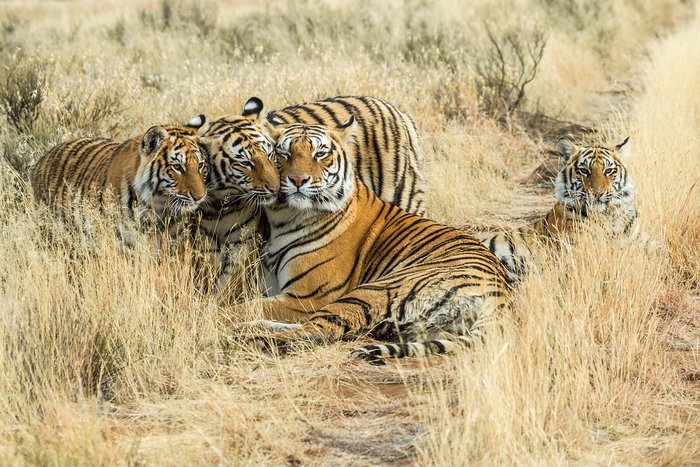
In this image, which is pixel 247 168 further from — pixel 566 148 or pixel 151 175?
pixel 566 148

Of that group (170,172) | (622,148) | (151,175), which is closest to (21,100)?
(151,175)

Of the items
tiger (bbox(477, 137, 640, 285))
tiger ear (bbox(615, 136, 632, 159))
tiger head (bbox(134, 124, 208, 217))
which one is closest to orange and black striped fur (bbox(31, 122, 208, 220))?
tiger head (bbox(134, 124, 208, 217))

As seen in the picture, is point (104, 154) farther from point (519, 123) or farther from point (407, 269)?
point (519, 123)

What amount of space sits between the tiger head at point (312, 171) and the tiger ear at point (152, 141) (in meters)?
0.64

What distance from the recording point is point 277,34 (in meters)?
16.8

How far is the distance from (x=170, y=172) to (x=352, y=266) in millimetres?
1134

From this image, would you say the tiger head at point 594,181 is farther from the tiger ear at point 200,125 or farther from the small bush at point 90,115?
the small bush at point 90,115

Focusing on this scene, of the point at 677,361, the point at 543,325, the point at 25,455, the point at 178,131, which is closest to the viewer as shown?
the point at 25,455

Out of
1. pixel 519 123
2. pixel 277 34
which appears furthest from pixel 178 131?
pixel 277 34

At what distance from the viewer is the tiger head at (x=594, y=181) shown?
21.2 ft

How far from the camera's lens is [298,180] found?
18.2ft

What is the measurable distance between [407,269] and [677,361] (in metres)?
1.43

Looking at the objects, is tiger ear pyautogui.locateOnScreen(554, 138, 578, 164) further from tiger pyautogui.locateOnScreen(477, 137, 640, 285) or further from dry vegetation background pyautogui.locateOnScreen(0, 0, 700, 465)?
dry vegetation background pyautogui.locateOnScreen(0, 0, 700, 465)

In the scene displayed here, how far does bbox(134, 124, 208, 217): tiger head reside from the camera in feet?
18.1
